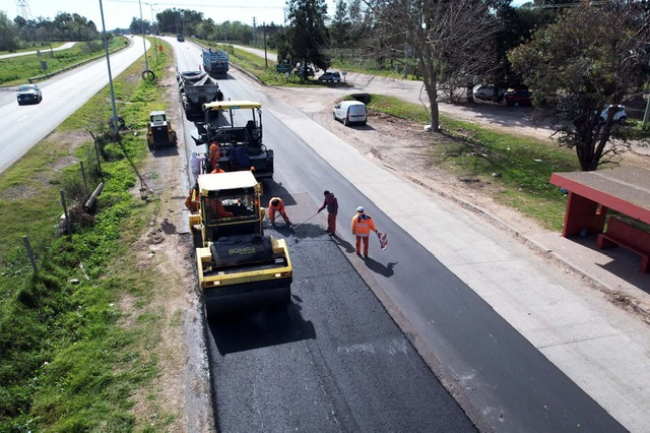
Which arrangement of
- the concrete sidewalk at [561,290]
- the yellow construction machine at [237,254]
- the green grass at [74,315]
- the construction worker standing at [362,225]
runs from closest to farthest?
1. the green grass at [74,315]
2. the concrete sidewalk at [561,290]
3. the yellow construction machine at [237,254]
4. the construction worker standing at [362,225]

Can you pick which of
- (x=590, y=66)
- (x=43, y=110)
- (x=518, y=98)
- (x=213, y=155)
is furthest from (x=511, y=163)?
(x=43, y=110)

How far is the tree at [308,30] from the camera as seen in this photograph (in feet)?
156

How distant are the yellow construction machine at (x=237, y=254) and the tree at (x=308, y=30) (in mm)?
39931

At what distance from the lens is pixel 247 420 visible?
7082 millimetres

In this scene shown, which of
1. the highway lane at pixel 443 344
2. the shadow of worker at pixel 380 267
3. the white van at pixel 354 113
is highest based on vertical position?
the white van at pixel 354 113

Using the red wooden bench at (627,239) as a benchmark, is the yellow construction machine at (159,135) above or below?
above

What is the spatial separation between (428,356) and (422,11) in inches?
857

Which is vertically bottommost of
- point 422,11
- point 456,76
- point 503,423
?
point 503,423

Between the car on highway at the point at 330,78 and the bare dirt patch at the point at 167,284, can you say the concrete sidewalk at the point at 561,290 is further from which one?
the car on highway at the point at 330,78

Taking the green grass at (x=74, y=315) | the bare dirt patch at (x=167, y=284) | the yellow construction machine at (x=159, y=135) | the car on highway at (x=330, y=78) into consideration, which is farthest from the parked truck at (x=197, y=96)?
the car on highway at (x=330, y=78)

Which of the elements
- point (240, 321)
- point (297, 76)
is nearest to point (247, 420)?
point (240, 321)

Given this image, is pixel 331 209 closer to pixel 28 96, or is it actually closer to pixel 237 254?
pixel 237 254

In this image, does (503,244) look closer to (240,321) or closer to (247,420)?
(240,321)

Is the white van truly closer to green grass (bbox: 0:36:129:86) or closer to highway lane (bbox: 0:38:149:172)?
highway lane (bbox: 0:38:149:172)
